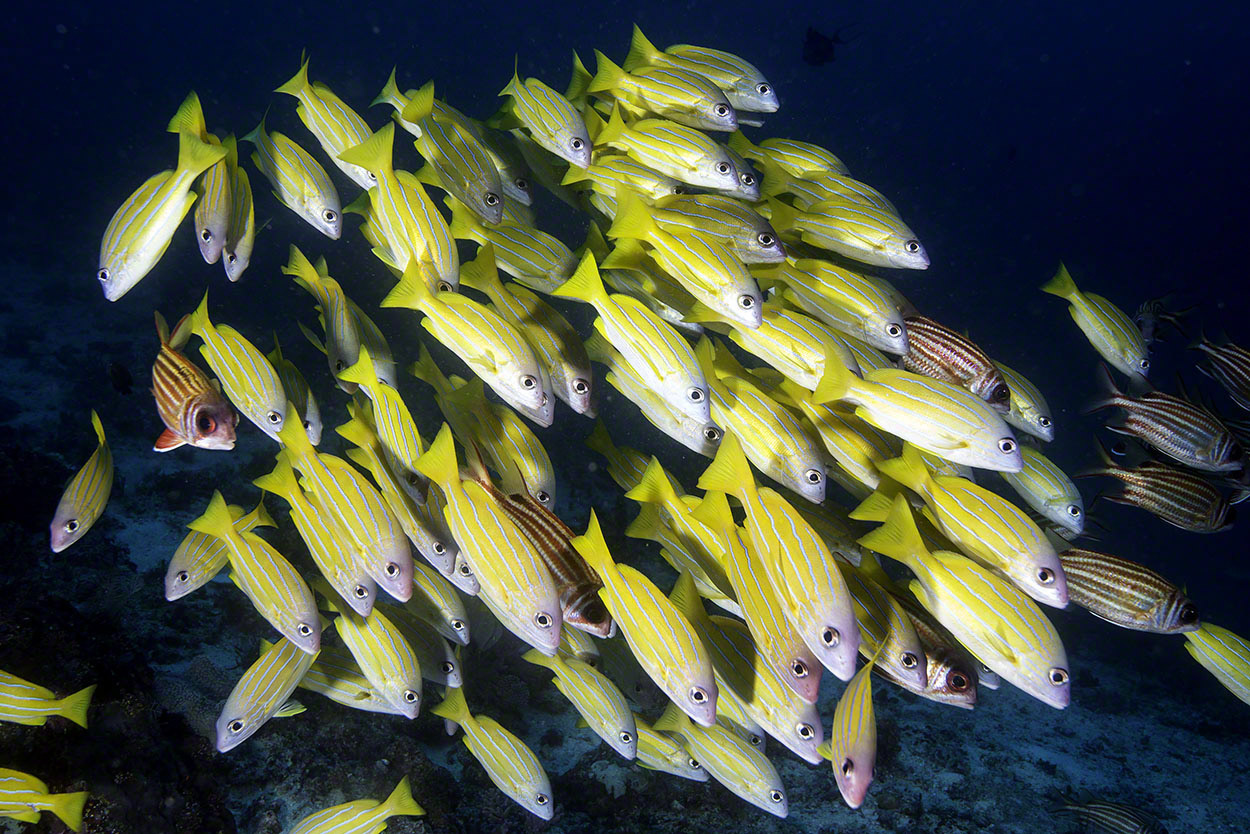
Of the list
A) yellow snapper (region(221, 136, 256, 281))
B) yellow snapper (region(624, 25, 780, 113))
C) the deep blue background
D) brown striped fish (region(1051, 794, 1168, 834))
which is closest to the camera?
yellow snapper (region(221, 136, 256, 281))

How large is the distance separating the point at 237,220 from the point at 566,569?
8.78 feet

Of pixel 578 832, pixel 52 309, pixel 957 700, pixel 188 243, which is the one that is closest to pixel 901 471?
pixel 957 700

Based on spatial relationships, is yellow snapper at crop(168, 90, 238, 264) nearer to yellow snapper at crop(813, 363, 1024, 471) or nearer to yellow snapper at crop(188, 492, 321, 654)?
yellow snapper at crop(188, 492, 321, 654)

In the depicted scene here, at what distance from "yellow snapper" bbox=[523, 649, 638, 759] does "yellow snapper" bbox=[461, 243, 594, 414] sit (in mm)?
1678

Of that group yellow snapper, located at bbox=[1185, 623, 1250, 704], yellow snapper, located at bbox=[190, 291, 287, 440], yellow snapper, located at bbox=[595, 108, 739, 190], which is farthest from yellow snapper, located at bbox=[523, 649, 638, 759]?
yellow snapper, located at bbox=[1185, 623, 1250, 704]

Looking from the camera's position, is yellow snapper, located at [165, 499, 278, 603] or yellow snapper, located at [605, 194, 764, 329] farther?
yellow snapper, located at [165, 499, 278, 603]

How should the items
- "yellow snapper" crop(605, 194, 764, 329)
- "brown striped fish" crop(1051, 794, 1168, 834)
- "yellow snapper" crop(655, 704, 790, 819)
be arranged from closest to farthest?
1. "yellow snapper" crop(605, 194, 764, 329)
2. "yellow snapper" crop(655, 704, 790, 819)
3. "brown striped fish" crop(1051, 794, 1168, 834)

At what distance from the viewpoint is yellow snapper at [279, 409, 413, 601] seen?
291 cm

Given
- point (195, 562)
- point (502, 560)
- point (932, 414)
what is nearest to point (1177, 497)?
point (932, 414)

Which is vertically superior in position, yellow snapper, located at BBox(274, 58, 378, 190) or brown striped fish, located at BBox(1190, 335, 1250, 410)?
brown striped fish, located at BBox(1190, 335, 1250, 410)

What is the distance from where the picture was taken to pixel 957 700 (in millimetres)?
3004

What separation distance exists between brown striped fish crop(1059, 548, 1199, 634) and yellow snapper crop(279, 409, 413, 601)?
143 inches

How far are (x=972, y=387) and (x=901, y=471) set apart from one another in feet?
2.99

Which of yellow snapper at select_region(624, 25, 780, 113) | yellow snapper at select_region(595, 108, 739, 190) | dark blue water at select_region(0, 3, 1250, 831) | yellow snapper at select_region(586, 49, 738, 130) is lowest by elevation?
dark blue water at select_region(0, 3, 1250, 831)
